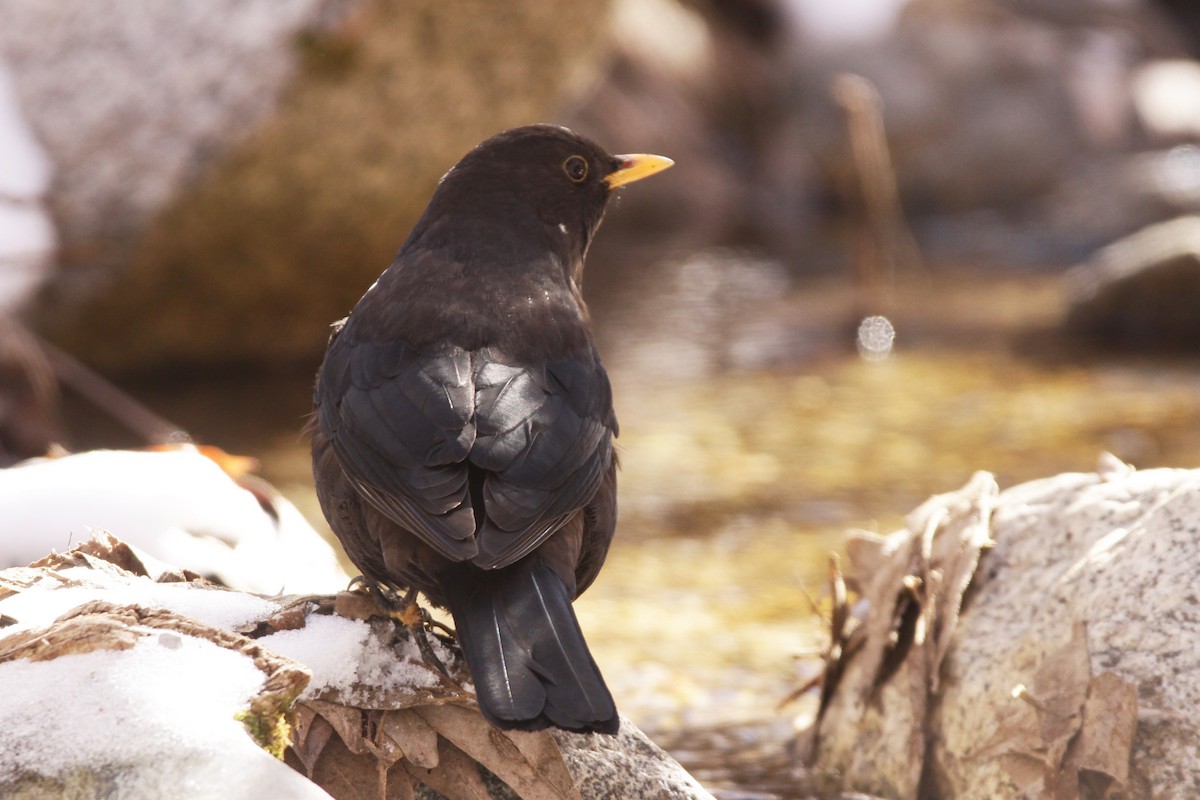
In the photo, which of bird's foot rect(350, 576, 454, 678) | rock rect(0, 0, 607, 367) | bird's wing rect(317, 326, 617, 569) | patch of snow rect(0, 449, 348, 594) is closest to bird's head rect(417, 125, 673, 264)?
bird's wing rect(317, 326, 617, 569)

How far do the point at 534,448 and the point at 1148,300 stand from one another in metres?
6.55

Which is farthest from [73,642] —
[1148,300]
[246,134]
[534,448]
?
[1148,300]

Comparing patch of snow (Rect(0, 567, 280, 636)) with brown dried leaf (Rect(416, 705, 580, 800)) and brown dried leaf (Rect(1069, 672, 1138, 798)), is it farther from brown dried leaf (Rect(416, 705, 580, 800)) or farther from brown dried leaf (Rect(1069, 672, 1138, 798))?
brown dried leaf (Rect(1069, 672, 1138, 798))

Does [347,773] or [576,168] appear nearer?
[347,773]

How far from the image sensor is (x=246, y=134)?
22.4 feet

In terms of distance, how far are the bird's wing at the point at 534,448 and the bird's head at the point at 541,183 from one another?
2.12 ft

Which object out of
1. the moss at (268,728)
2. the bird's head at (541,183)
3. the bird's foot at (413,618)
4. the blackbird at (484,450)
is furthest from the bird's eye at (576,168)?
the moss at (268,728)

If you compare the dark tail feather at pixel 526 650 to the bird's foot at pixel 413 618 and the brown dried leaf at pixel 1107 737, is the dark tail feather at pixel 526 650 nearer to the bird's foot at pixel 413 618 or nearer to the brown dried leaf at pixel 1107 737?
the bird's foot at pixel 413 618

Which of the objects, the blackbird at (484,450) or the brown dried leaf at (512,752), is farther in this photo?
the brown dried leaf at (512,752)

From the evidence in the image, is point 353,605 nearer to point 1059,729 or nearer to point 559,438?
point 559,438

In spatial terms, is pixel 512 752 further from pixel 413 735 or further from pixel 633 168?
pixel 633 168

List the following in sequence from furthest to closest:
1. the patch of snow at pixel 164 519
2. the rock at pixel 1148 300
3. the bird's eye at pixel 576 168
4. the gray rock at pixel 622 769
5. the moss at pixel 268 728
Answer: the rock at pixel 1148 300
the bird's eye at pixel 576 168
the patch of snow at pixel 164 519
the gray rock at pixel 622 769
the moss at pixel 268 728

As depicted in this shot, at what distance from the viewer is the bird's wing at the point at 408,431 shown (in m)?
2.46

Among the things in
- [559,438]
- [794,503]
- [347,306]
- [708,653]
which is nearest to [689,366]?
[347,306]
